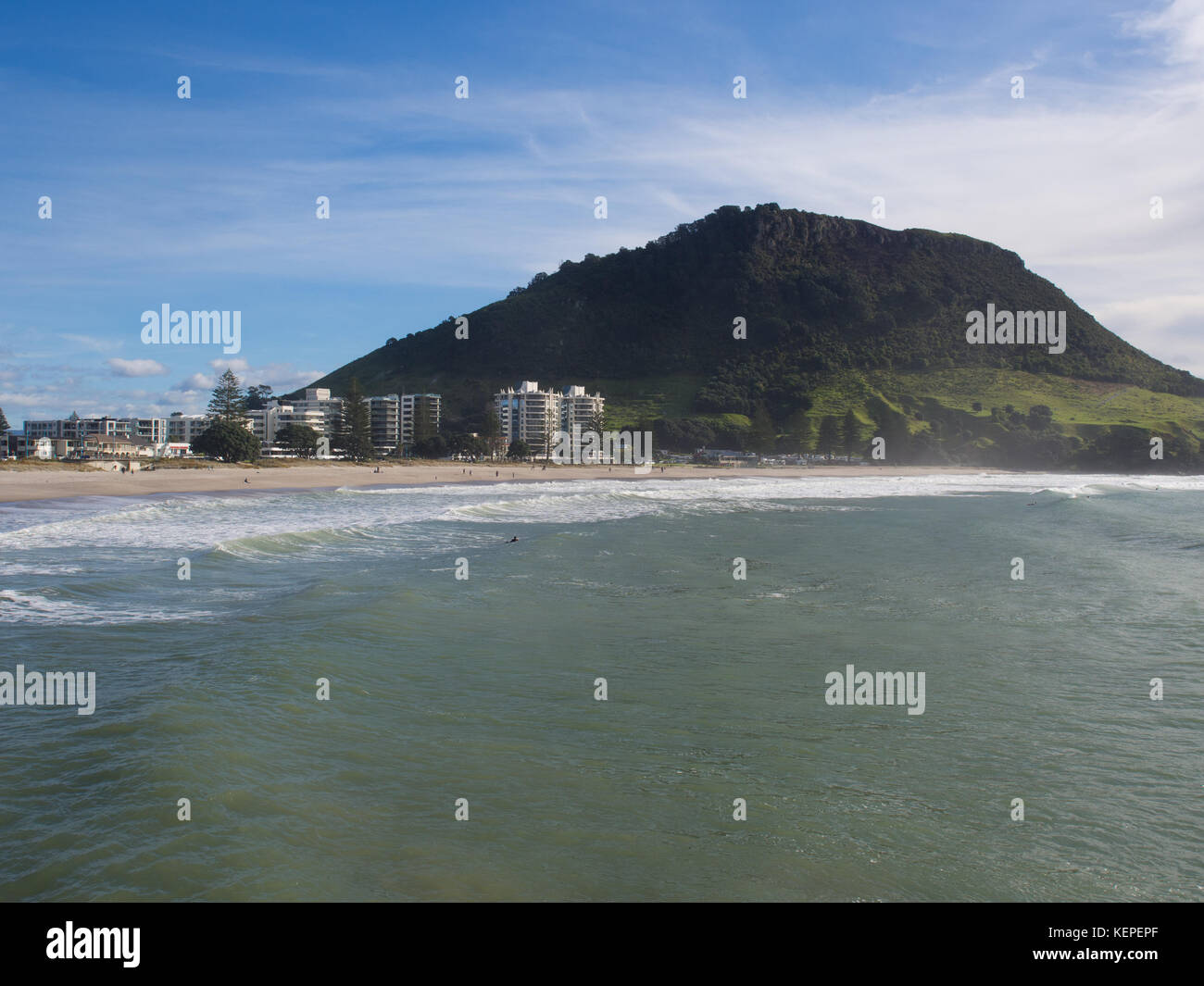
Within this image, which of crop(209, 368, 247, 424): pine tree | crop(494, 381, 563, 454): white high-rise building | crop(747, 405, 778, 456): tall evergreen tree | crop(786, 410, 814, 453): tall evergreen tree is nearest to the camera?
crop(209, 368, 247, 424): pine tree

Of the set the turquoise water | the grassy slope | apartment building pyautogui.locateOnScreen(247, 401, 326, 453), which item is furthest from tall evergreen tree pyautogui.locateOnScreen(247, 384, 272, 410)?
the turquoise water

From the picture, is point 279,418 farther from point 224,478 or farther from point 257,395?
point 224,478

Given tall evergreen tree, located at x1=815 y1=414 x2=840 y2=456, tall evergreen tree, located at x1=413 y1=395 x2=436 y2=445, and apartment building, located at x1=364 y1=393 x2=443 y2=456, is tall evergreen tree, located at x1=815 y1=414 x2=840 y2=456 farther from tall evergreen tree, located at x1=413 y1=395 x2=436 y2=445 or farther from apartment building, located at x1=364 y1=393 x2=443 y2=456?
apartment building, located at x1=364 y1=393 x2=443 y2=456

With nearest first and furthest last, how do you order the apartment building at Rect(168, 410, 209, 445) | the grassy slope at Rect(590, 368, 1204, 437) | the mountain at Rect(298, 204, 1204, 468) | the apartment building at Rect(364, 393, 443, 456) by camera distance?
the mountain at Rect(298, 204, 1204, 468) → the grassy slope at Rect(590, 368, 1204, 437) → the apartment building at Rect(364, 393, 443, 456) → the apartment building at Rect(168, 410, 209, 445)

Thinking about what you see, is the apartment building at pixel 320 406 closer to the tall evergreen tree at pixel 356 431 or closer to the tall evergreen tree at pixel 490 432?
the tall evergreen tree at pixel 490 432

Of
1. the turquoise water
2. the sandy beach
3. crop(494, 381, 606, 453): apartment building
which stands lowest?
the turquoise water
